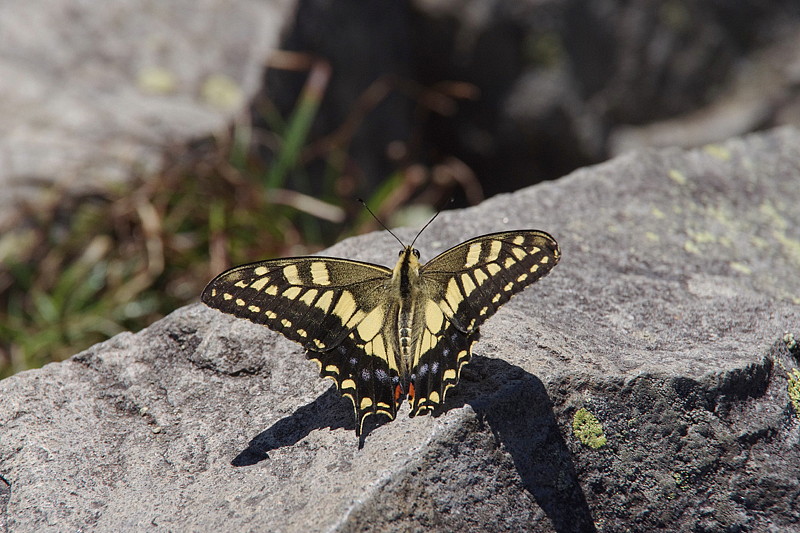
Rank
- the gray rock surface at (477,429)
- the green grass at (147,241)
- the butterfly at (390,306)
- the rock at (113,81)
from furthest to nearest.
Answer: the rock at (113,81) < the green grass at (147,241) < the butterfly at (390,306) < the gray rock surface at (477,429)

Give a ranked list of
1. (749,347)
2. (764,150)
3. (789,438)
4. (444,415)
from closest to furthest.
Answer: (444,415) → (789,438) → (749,347) → (764,150)

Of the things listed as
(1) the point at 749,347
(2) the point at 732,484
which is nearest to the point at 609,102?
(1) the point at 749,347

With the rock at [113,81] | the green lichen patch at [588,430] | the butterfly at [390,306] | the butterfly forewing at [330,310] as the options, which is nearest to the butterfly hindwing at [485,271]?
the butterfly at [390,306]

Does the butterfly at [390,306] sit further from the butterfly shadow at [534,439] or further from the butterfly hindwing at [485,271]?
the butterfly shadow at [534,439]

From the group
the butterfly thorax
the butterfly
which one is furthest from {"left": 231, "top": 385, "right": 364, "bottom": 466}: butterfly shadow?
the butterfly thorax

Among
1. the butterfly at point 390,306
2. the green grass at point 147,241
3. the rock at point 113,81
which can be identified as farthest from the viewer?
the rock at point 113,81

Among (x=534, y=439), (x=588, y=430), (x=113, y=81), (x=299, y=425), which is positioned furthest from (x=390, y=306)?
(x=113, y=81)

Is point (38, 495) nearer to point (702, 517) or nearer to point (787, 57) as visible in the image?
point (702, 517)

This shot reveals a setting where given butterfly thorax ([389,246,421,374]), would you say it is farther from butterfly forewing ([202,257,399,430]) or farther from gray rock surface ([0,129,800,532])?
gray rock surface ([0,129,800,532])
